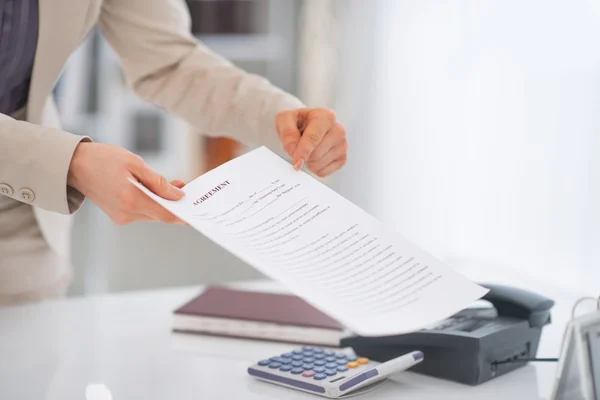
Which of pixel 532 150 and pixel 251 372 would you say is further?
pixel 532 150

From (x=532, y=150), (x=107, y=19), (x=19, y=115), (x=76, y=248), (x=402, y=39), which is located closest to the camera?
(x=19, y=115)

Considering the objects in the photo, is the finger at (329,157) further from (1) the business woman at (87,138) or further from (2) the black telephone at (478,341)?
(2) the black telephone at (478,341)

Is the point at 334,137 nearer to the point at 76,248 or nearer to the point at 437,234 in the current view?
the point at 437,234

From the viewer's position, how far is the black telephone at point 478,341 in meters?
0.87

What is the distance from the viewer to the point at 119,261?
3.34m

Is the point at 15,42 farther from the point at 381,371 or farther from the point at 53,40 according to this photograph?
the point at 381,371

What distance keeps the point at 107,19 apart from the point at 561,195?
2.78ft

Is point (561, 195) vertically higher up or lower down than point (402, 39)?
lower down

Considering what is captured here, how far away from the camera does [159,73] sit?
4.41 ft

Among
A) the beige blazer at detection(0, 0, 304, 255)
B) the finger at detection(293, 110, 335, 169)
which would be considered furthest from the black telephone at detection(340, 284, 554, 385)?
the beige blazer at detection(0, 0, 304, 255)

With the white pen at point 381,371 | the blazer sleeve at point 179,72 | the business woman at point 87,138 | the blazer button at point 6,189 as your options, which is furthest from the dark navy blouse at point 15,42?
the white pen at point 381,371

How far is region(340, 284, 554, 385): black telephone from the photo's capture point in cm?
87

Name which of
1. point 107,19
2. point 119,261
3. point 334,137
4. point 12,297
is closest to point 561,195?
point 334,137

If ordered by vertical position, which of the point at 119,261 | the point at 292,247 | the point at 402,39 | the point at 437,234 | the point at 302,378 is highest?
the point at 402,39
